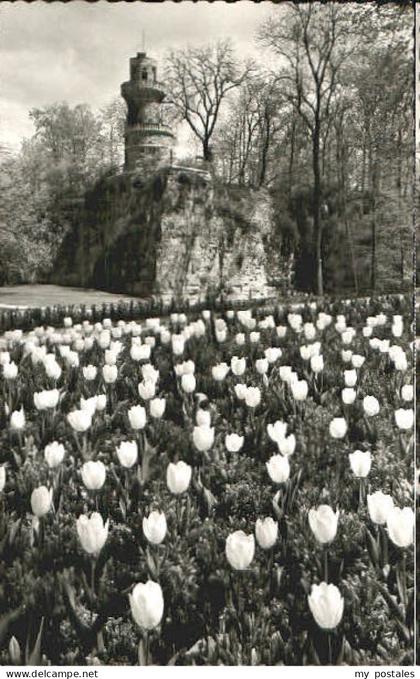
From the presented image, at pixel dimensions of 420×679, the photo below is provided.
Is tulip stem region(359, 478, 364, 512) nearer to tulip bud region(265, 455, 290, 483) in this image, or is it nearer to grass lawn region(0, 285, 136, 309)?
tulip bud region(265, 455, 290, 483)

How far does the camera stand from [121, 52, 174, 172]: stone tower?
466 cm

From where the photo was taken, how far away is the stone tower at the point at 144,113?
15.3ft

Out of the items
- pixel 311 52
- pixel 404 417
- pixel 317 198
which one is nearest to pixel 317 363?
pixel 404 417

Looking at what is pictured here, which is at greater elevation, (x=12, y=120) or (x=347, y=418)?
(x=12, y=120)

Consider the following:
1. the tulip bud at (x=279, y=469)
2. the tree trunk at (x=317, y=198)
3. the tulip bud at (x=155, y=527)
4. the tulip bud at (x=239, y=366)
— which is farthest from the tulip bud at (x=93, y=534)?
the tree trunk at (x=317, y=198)

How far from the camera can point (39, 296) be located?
6.93m

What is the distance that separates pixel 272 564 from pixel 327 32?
523 centimetres

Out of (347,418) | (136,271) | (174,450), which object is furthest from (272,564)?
(136,271)

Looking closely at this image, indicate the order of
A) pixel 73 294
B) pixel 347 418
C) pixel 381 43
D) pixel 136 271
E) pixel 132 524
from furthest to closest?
pixel 136 271 < pixel 73 294 < pixel 381 43 < pixel 347 418 < pixel 132 524

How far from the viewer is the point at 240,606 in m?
1.72

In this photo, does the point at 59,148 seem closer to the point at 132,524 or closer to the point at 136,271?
the point at 136,271

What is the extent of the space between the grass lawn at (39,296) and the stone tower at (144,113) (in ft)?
5.50

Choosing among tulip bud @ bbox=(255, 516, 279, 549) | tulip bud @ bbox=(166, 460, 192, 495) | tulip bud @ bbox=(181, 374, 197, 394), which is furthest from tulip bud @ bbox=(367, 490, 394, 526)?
tulip bud @ bbox=(181, 374, 197, 394)

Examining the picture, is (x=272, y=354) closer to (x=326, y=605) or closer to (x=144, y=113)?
(x=326, y=605)
